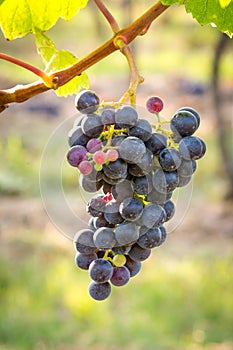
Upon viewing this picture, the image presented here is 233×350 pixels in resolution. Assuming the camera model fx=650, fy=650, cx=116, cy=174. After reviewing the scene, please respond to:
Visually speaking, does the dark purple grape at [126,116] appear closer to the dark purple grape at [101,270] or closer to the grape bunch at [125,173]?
the grape bunch at [125,173]

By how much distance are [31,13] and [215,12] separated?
26cm

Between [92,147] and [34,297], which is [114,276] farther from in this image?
[34,297]

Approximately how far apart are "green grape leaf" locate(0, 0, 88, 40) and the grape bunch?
0.76 feet

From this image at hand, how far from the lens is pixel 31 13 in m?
0.94

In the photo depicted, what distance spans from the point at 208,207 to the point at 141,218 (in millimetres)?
5713

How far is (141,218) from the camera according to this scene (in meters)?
0.77

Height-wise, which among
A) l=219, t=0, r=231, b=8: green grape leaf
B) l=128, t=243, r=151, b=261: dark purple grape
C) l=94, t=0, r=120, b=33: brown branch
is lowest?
l=128, t=243, r=151, b=261: dark purple grape

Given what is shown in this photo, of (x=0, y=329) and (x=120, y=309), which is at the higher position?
(x=120, y=309)

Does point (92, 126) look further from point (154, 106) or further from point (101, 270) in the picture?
point (101, 270)

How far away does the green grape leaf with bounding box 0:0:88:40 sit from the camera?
917 millimetres

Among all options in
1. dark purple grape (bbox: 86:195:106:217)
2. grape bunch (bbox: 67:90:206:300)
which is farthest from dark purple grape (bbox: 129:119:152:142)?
dark purple grape (bbox: 86:195:106:217)

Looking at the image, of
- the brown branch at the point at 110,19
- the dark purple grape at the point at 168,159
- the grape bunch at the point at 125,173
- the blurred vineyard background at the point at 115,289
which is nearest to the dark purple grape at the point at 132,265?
the grape bunch at the point at 125,173

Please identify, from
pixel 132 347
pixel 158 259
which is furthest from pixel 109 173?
pixel 158 259

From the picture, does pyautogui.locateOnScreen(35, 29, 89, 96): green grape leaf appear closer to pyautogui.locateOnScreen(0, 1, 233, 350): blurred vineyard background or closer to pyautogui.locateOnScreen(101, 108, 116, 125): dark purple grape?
pyautogui.locateOnScreen(101, 108, 116, 125): dark purple grape
